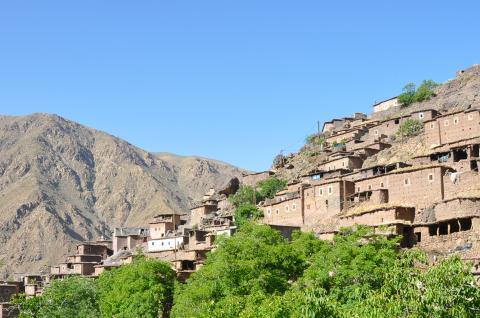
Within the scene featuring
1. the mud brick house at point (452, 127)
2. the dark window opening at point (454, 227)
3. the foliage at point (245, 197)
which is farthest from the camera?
the foliage at point (245, 197)

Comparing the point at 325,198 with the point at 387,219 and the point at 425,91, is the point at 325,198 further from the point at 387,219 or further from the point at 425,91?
the point at 425,91

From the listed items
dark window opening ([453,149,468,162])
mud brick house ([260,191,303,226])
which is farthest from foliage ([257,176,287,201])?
dark window opening ([453,149,468,162])

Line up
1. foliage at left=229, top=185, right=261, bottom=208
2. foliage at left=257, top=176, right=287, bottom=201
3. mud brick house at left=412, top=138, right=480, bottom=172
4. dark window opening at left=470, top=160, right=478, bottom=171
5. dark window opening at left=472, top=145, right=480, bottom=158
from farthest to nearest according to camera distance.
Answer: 1. foliage at left=229, top=185, right=261, bottom=208
2. foliage at left=257, top=176, right=287, bottom=201
3. dark window opening at left=472, top=145, right=480, bottom=158
4. mud brick house at left=412, top=138, right=480, bottom=172
5. dark window opening at left=470, top=160, right=478, bottom=171

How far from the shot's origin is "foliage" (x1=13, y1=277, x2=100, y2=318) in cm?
5128

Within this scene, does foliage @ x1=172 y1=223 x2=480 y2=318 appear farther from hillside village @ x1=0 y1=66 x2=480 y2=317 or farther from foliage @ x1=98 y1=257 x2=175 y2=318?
hillside village @ x1=0 y1=66 x2=480 y2=317

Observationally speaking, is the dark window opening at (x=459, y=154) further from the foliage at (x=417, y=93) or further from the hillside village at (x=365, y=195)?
the foliage at (x=417, y=93)

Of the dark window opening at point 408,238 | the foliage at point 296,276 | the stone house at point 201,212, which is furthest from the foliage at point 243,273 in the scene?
the stone house at point 201,212

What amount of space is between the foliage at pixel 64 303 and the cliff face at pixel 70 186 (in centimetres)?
6273

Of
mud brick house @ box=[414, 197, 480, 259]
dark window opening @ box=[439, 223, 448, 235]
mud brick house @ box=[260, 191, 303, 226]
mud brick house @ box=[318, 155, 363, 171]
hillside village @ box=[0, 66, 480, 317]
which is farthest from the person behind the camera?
mud brick house @ box=[318, 155, 363, 171]

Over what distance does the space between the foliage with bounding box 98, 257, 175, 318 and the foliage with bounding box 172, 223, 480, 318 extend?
189 cm

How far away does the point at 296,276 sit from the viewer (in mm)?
44219

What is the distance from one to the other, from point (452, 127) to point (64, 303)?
29.1 m

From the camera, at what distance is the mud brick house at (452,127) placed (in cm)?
5488

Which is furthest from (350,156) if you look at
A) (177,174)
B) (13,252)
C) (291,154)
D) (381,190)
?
(177,174)
